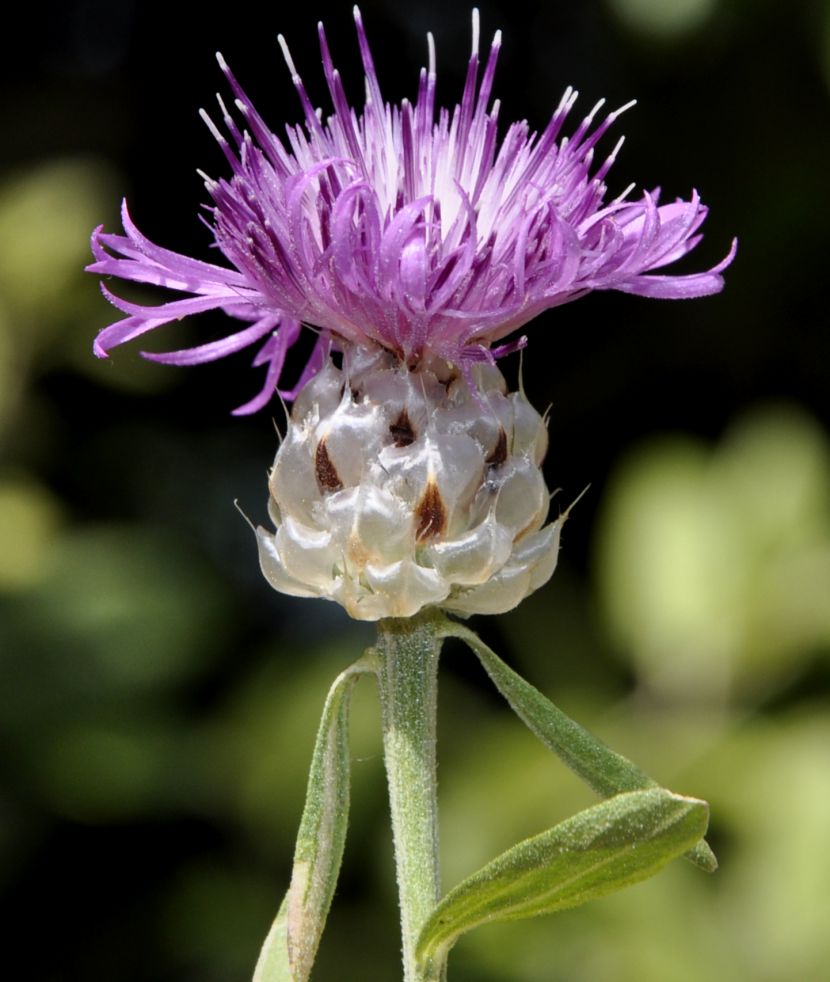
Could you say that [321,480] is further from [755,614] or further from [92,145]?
[92,145]

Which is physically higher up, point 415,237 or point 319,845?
point 415,237

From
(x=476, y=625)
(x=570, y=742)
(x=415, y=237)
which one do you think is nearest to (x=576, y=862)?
(x=570, y=742)

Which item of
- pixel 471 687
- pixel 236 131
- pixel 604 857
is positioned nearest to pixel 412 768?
pixel 604 857

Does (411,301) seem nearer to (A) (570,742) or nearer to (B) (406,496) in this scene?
(B) (406,496)

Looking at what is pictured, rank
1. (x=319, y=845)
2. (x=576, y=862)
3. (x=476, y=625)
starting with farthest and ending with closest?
(x=476, y=625) < (x=319, y=845) < (x=576, y=862)

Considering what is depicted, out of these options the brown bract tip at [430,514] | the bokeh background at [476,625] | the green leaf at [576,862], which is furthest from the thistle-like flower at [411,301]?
the bokeh background at [476,625]

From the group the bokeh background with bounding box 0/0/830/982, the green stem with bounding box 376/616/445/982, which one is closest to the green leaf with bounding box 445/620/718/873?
the green stem with bounding box 376/616/445/982
